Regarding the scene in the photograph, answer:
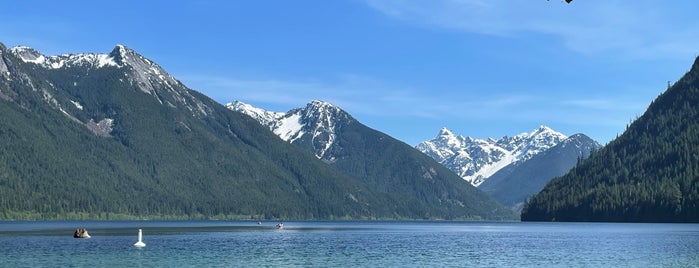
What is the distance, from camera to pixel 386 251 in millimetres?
133125

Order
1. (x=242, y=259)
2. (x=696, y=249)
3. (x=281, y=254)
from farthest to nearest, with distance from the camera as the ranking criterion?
(x=696, y=249)
(x=281, y=254)
(x=242, y=259)

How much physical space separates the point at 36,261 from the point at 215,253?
26250 mm

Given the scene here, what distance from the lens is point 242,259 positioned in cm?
11106

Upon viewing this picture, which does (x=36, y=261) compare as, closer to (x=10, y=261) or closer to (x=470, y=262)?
(x=10, y=261)

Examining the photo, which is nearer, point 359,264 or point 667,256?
point 359,264

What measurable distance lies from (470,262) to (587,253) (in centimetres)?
2591

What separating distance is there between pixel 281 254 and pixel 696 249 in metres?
60.5

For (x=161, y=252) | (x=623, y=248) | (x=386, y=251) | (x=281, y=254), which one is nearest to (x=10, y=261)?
(x=161, y=252)

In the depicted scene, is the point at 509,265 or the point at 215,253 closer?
the point at 509,265

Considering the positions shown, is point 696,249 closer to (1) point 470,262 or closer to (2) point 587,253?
(2) point 587,253

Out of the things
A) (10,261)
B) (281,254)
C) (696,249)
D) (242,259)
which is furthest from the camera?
(696,249)

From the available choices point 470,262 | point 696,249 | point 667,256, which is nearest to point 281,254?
point 470,262

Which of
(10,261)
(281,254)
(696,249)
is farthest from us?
(696,249)

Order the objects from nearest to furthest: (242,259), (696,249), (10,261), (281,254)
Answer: (10,261) → (242,259) → (281,254) → (696,249)
